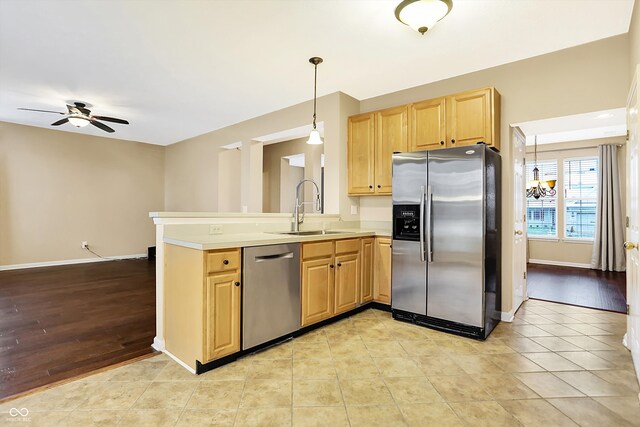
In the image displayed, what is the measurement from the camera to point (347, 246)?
3.21 metres

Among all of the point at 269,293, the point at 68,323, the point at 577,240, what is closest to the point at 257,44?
the point at 269,293

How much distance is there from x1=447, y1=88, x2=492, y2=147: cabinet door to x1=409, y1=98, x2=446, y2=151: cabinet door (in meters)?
0.08

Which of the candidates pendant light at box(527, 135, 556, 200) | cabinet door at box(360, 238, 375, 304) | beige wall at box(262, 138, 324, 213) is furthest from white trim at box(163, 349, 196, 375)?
pendant light at box(527, 135, 556, 200)

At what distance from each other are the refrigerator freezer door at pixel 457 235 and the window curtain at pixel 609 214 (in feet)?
17.2

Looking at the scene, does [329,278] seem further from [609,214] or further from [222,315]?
[609,214]

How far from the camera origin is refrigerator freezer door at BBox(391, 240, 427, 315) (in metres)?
3.02

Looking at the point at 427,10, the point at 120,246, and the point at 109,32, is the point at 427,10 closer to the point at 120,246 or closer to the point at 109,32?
the point at 109,32

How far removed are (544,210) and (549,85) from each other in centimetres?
515

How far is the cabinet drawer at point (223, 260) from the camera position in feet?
6.92

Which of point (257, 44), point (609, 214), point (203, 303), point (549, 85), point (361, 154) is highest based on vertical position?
point (257, 44)

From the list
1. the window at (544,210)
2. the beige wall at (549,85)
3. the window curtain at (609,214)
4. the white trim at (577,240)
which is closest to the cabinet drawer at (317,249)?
the beige wall at (549,85)

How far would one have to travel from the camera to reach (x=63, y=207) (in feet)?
20.3

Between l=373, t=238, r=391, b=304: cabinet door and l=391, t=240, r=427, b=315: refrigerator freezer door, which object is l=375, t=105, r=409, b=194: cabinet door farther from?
l=391, t=240, r=427, b=315: refrigerator freezer door

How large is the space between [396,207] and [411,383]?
1673 millimetres
